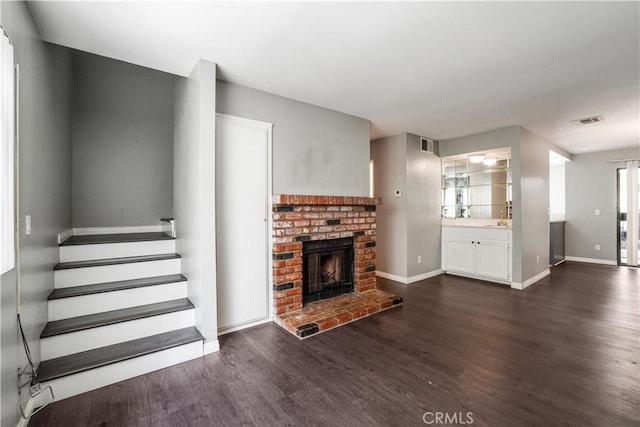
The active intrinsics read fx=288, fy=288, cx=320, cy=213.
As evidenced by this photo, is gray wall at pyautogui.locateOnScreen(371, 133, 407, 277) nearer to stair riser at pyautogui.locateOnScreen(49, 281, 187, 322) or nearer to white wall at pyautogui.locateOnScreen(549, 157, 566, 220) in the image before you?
stair riser at pyautogui.locateOnScreen(49, 281, 187, 322)

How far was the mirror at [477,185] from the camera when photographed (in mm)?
4895

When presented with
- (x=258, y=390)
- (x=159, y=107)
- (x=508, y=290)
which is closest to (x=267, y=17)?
(x=258, y=390)

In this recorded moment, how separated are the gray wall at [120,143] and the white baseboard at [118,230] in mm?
49

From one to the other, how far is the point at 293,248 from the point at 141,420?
1893 mm

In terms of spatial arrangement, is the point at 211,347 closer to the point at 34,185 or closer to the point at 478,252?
the point at 34,185

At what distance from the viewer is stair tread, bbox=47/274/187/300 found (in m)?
2.31

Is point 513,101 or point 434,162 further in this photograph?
point 434,162

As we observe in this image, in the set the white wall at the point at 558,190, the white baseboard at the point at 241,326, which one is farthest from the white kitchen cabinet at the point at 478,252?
the white baseboard at the point at 241,326

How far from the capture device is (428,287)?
14.5ft

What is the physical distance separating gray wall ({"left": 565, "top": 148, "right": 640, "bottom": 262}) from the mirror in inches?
125

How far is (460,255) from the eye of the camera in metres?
5.09

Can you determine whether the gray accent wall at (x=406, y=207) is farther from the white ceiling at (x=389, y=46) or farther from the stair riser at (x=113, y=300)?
the stair riser at (x=113, y=300)

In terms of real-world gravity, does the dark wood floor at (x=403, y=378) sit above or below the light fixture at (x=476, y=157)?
below

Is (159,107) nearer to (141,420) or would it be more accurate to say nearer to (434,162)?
(141,420)
